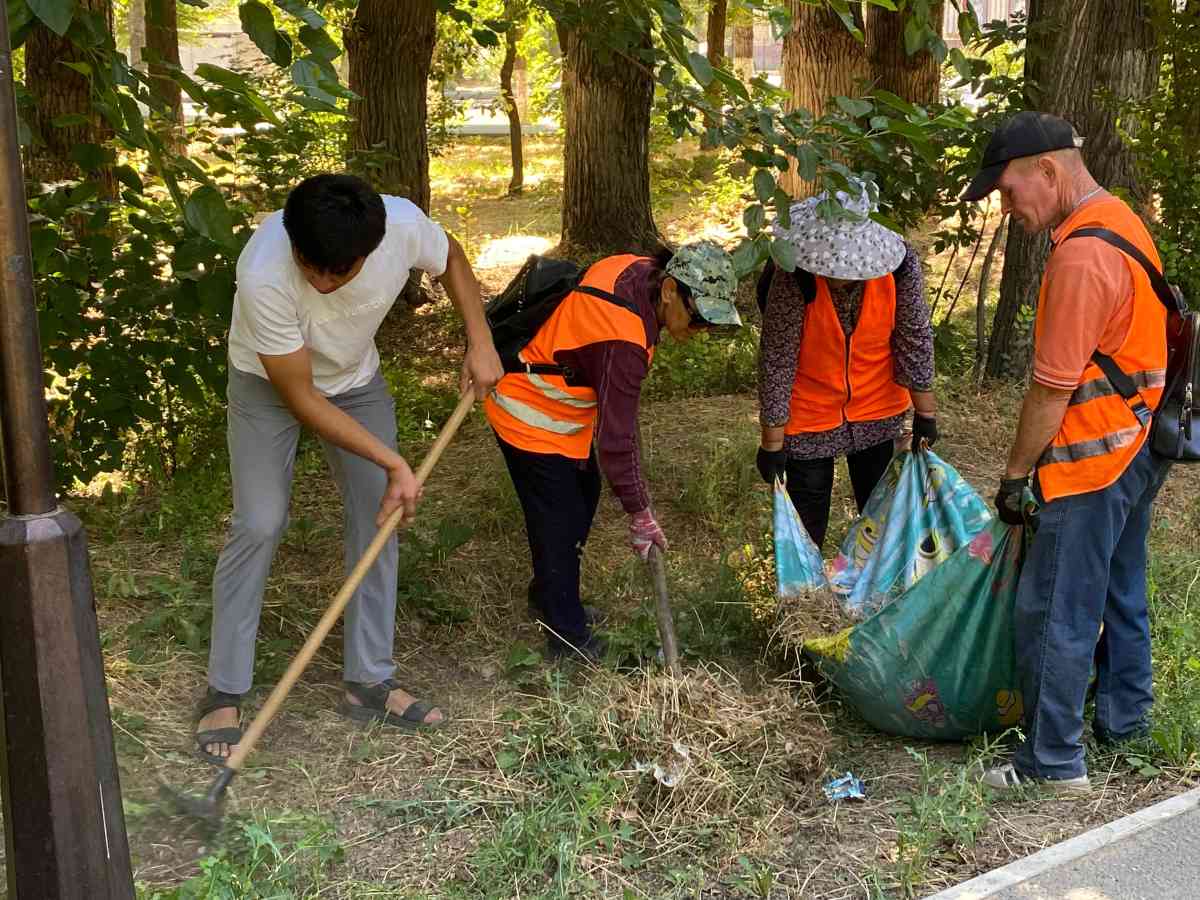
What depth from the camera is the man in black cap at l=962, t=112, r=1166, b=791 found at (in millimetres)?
3199

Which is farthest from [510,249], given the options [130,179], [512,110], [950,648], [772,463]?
[950,648]

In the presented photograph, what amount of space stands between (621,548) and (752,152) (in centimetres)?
192

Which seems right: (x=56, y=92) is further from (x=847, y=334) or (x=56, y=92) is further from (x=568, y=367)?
(x=847, y=334)

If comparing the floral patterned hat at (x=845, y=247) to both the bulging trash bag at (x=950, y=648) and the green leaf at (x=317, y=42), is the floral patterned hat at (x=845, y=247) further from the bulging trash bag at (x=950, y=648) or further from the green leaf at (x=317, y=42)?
the green leaf at (x=317, y=42)

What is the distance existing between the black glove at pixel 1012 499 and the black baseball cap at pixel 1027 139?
0.81 m

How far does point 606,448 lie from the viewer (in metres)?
3.84

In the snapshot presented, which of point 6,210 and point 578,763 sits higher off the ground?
point 6,210

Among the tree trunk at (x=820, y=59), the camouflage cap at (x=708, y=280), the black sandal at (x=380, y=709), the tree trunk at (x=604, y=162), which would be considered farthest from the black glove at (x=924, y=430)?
the tree trunk at (x=820, y=59)

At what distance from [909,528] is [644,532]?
90cm

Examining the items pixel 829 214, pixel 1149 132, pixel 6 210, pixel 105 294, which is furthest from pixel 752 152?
pixel 1149 132

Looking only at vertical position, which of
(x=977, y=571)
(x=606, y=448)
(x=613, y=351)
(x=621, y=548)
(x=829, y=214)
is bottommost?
(x=621, y=548)

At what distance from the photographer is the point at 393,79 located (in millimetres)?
8875

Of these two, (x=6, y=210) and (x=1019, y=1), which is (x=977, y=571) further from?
(x=1019, y=1)

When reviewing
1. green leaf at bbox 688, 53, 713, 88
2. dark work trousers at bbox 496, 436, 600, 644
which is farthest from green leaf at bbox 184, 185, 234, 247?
green leaf at bbox 688, 53, 713, 88
